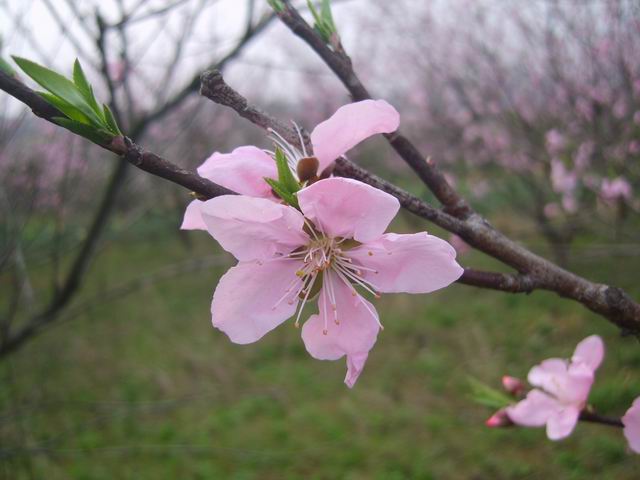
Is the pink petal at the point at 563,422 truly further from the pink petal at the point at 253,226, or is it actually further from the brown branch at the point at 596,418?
the pink petal at the point at 253,226

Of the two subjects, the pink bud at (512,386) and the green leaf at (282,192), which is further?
the pink bud at (512,386)

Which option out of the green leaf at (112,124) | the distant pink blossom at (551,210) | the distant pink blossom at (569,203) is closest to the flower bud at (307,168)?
the green leaf at (112,124)

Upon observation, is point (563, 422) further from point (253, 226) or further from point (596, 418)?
point (253, 226)

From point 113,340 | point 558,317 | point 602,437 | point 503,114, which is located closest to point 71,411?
point 113,340

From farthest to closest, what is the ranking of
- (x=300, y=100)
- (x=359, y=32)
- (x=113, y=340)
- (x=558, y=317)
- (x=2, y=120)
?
(x=300, y=100) → (x=359, y=32) → (x=113, y=340) → (x=558, y=317) → (x=2, y=120)

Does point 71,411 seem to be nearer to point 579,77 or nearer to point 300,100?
point 579,77

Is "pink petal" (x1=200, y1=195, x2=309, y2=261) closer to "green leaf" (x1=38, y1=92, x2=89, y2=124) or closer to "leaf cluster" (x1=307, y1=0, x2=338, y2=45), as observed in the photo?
"green leaf" (x1=38, y1=92, x2=89, y2=124)

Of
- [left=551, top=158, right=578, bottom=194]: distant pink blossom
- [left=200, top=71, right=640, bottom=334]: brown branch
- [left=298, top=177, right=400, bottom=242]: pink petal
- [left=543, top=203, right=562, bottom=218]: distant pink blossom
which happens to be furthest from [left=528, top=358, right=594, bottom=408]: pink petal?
[left=543, top=203, right=562, bottom=218]: distant pink blossom
